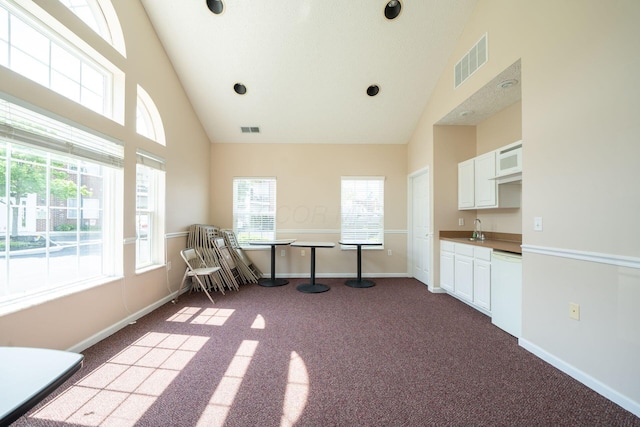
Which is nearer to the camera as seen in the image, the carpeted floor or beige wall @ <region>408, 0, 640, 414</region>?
the carpeted floor

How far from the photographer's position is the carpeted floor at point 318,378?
5.32ft

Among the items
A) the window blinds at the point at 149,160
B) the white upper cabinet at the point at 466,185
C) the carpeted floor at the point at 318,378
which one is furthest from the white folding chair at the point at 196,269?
the white upper cabinet at the point at 466,185

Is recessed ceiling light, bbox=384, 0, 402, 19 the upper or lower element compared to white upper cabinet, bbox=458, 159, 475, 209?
upper

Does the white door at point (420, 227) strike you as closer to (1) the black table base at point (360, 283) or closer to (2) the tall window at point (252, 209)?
(1) the black table base at point (360, 283)

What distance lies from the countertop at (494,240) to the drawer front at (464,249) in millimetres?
56

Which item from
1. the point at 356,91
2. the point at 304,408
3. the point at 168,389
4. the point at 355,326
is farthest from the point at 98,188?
the point at 356,91

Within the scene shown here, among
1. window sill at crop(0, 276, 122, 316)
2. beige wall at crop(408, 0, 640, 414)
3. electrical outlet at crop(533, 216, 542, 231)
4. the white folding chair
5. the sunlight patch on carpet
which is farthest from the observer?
the white folding chair

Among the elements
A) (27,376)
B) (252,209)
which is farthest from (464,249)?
(27,376)

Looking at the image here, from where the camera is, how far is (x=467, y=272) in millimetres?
3609

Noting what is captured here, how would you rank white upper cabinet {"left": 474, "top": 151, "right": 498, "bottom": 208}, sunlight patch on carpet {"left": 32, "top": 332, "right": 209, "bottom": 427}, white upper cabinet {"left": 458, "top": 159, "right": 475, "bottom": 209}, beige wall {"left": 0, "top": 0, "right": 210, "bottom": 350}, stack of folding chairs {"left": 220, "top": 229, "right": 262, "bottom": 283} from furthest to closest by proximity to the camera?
1. stack of folding chairs {"left": 220, "top": 229, "right": 262, "bottom": 283}
2. white upper cabinet {"left": 458, "top": 159, "right": 475, "bottom": 209}
3. white upper cabinet {"left": 474, "top": 151, "right": 498, "bottom": 208}
4. beige wall {"left": 0, "top": 0, "right": 210, "bottom": 350}
5. sunlight patch on carpet {"left": 32, "top": 332, "right": 209, "bottom": 427}

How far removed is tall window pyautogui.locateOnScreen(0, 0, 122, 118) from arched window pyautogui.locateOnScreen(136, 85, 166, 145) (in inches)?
20.6

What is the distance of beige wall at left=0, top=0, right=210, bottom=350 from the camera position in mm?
2008

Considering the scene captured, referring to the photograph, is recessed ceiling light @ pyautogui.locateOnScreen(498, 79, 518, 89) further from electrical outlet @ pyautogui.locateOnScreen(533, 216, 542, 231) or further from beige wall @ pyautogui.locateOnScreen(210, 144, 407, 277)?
beige wall @ pyautogui.locateOnScreen(210, 144, 407, 277)

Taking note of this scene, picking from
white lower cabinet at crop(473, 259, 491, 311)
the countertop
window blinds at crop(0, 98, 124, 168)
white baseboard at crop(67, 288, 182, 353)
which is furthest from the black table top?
white lower cabinet at crop(473, 259, 491, 311)
